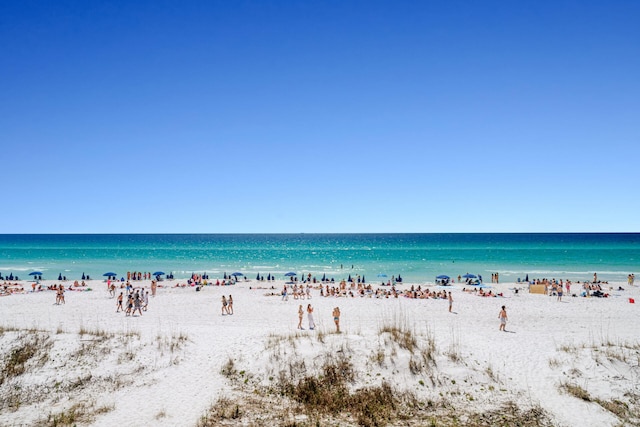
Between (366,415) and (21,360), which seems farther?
(21,360)

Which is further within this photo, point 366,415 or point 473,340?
point 473,340

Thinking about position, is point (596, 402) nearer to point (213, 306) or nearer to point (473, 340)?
point (473, 340)

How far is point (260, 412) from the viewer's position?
1156 centimetres

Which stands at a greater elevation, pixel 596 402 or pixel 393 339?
pixel 393 339

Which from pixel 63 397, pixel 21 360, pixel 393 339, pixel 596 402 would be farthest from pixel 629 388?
pixel 21 360

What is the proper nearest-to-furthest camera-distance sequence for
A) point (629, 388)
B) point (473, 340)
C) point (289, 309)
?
1. point (629, 388)
2. point (473, 340)
3. point (289, 309)

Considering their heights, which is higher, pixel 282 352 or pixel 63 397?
pixel 282 352

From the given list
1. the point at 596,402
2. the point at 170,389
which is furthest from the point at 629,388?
the point at 170,389

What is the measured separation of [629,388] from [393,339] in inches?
296

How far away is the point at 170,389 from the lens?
13.0 metres

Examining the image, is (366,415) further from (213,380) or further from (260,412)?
(213,380)

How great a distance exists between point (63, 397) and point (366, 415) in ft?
32.0

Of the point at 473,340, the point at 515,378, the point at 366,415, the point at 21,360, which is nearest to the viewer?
the point at 366,415

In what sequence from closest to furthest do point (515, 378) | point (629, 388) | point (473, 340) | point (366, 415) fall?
point (366, 415) → point (629, 388) → point (515, 378) → point (473, 340)
